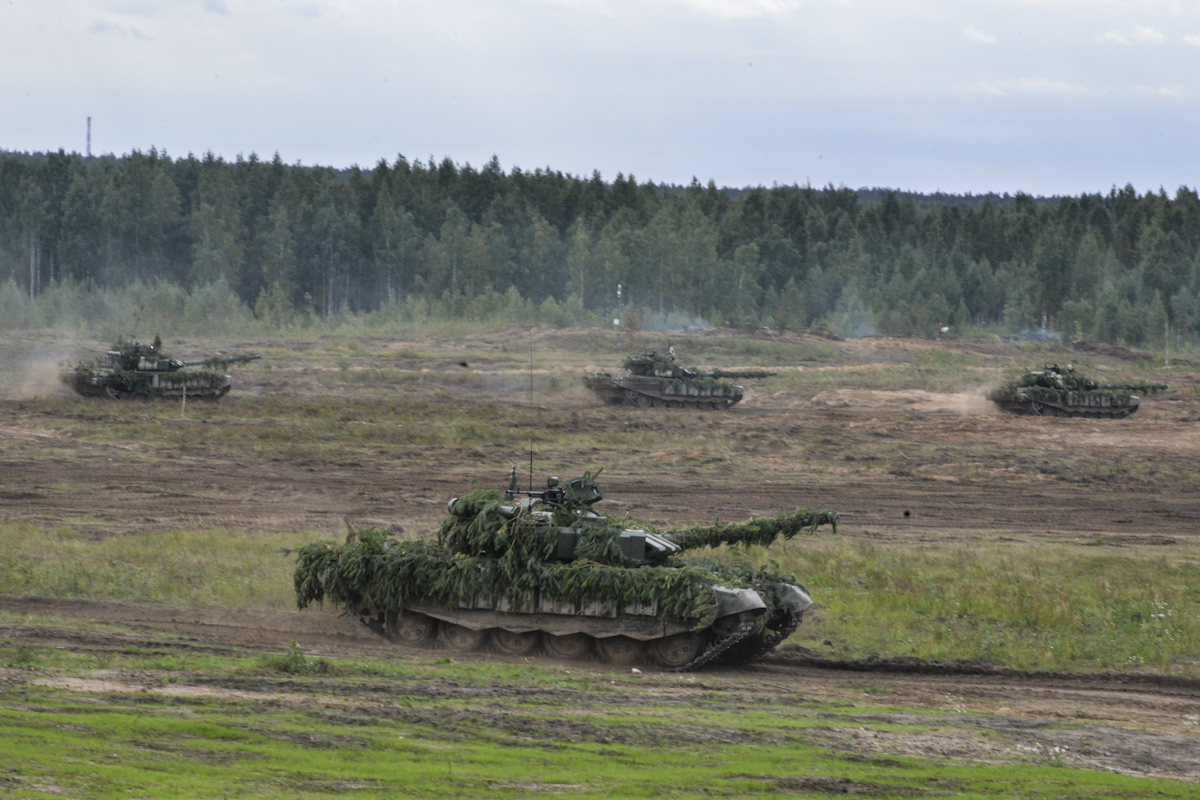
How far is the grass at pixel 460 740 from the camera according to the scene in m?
7.69

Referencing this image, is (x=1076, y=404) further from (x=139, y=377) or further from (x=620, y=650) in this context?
(x=620, y=650)

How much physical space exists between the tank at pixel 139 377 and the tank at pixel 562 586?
1023 inches

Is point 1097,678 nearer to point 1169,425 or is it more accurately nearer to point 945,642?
point 945,642

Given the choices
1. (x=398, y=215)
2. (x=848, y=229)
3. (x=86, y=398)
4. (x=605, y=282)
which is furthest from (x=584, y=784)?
(x=848, y=229)

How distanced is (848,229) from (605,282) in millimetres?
21752

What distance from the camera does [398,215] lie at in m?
85.2

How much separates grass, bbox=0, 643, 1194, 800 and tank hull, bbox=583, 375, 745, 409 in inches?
1161

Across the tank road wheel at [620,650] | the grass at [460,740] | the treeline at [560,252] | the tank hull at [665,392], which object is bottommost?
the tank road wheel at [620,650]

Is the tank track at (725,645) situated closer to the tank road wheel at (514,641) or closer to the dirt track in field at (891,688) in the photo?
the dirt track in field at (891,688)

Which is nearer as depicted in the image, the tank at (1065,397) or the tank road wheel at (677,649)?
the tank road wheel at (677,649)

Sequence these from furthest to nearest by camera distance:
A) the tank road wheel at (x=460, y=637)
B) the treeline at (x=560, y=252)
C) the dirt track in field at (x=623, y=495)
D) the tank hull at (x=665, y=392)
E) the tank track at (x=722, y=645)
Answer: the treeline at (x=560, y=252), the tank hull at (x=665, y=392), the dirt track in field at (x=623, y=495), the tank road wheel at (x=460, y=637), the tank track at (x=722, y=645)

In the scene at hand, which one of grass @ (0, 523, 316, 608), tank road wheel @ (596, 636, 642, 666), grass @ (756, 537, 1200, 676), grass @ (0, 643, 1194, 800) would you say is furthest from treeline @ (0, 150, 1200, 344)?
grass @ (0, 643, 1194, 800)

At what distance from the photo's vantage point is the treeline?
265ft

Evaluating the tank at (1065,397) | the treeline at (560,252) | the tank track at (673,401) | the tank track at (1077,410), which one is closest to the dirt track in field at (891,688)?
the tank track at (673,401)
